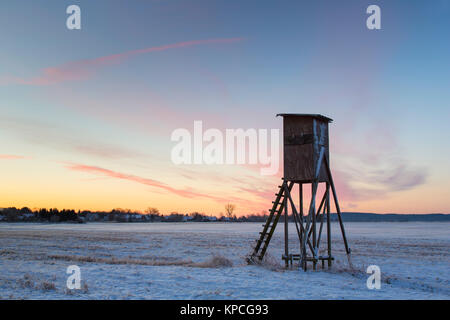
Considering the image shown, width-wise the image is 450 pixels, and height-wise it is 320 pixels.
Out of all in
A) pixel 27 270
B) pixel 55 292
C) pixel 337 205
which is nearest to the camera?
pixel 55 292

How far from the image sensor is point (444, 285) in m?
17.8

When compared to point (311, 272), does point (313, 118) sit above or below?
above

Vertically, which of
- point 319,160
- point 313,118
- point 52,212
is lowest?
point 52,212

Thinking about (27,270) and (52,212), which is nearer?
(27,270)

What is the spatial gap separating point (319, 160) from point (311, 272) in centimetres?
544

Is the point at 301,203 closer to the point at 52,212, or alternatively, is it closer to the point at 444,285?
the point at 444,285

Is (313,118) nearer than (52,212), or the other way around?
(313,118)
